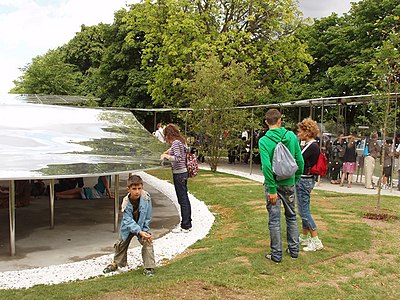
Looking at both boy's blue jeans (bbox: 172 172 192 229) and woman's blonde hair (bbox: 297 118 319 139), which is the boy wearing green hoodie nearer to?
woman's blonde hair (bbox: 297 118 319 139)

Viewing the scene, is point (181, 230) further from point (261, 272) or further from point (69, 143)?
point (69, 143)

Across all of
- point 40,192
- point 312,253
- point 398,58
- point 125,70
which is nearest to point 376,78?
point 398,58

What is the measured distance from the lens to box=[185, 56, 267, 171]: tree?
17.5m

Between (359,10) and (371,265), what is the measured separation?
24.2 meters

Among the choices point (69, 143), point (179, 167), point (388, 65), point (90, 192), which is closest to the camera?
point (179, 167)

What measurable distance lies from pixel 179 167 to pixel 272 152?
9.44 ft

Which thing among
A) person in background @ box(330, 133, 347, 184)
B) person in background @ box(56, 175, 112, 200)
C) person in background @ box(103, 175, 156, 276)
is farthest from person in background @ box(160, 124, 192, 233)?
person in background @ box(330, 133, 347, 184)

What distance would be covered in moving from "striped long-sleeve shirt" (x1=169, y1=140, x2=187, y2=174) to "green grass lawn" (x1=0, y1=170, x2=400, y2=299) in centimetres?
135

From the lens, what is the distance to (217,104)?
57.6 feet

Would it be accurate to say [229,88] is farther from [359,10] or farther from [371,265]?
[359,10]

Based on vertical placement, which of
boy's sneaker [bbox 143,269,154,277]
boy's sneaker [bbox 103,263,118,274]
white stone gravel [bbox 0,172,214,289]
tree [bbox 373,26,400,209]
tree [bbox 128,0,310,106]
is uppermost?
tree [bbox 128,0,310,106]

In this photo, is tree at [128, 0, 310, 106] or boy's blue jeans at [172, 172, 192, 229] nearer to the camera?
boy's blue jeans at [172, 172, 192, 229]

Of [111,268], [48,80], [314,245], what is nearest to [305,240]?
[314,245]

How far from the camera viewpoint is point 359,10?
27.5 meters
